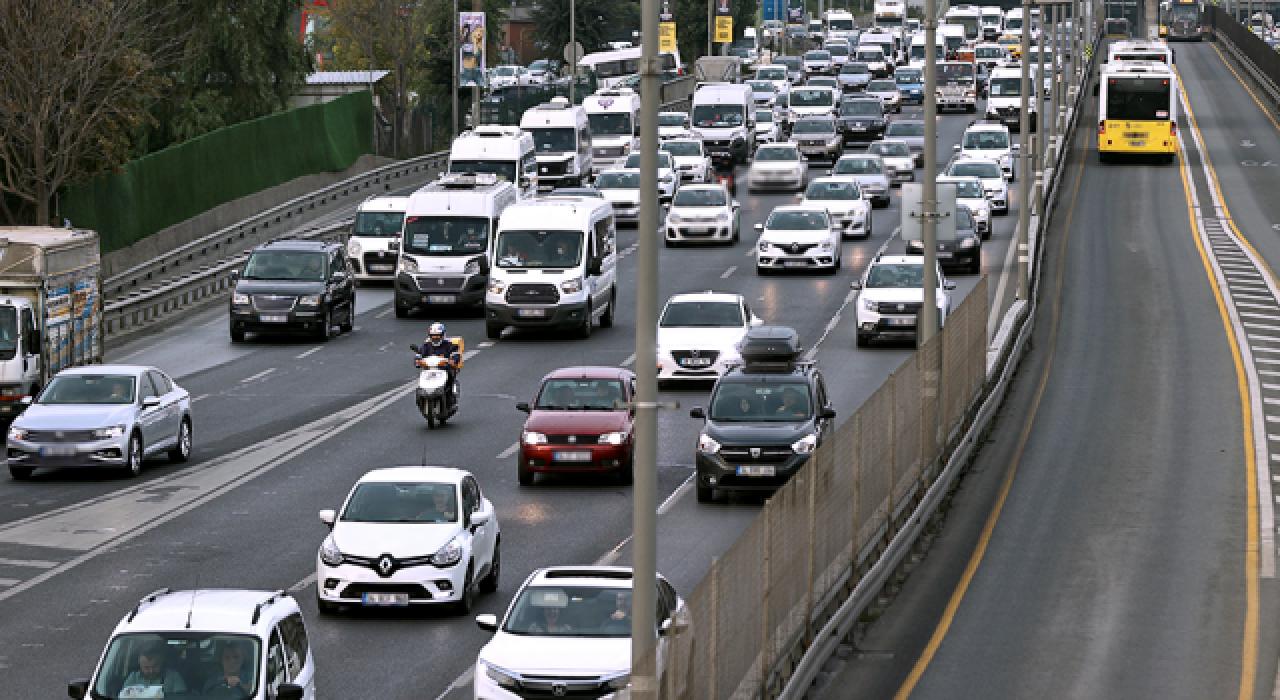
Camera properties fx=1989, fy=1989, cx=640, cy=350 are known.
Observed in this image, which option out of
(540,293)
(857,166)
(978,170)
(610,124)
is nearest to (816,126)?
(610,124)

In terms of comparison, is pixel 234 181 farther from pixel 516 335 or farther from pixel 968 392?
pixel 968 392

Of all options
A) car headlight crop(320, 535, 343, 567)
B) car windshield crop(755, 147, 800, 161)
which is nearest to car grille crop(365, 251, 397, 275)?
car windshield crop(755, 147, 800, 161)

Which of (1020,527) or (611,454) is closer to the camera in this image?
(1020,527)

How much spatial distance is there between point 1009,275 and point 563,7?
66.9 m

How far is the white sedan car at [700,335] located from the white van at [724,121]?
116ft

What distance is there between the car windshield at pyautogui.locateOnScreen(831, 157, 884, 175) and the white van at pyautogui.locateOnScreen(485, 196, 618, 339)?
20474 millimetres


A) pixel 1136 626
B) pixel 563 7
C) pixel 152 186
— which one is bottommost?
pixel 1136 626

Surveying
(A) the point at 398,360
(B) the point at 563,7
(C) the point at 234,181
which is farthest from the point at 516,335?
(B) the point at 563,7

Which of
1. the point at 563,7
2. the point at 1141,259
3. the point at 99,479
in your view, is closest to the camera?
the point at 99,479

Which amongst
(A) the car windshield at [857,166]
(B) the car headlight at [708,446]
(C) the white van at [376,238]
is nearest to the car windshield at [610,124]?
(A) the car windshield at [857,166]

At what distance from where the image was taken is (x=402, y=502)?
20.4 meters

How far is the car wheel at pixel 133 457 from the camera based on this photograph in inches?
1090

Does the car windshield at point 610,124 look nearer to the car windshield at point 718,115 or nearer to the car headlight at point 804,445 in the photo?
the car windshield at point 718,115

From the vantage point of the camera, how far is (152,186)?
179 feet
